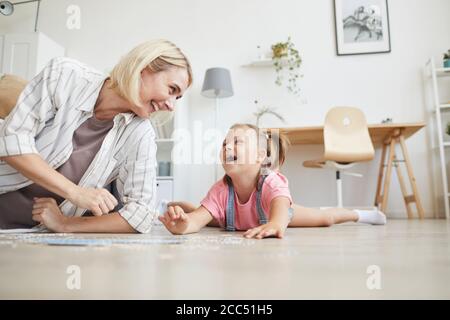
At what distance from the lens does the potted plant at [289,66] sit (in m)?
3.39

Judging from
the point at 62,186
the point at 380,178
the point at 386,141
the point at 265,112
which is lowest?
the point at 62,186

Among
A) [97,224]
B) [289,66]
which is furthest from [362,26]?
[97,224]

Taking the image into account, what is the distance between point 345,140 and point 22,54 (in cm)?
309

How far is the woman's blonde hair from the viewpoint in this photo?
0.95 m

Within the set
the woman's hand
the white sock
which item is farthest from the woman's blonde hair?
the white sock

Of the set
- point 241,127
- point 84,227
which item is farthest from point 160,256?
point 241,127

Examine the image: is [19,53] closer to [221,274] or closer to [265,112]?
[265,112]

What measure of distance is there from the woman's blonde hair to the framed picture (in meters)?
2.78

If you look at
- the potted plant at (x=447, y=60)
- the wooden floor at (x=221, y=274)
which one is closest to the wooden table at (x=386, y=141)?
the potted plant at (x=447, y=60)

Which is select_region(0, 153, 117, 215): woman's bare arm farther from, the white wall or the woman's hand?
the white wall

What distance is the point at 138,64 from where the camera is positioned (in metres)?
0.95

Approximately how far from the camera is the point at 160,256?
55 cm

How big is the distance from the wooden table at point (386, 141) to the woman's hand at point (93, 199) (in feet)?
6.62

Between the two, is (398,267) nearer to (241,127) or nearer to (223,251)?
(223,251)
